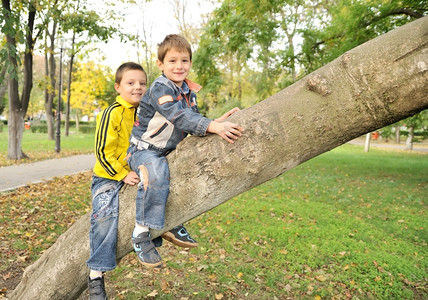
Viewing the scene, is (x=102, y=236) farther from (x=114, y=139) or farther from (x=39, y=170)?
(x=39, y=170)

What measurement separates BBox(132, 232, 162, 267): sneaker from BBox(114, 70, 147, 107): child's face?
1.00 m

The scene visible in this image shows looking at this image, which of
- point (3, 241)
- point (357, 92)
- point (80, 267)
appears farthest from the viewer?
point (3, 241)

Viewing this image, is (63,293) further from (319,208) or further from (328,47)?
(328,47)

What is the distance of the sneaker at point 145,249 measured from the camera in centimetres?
204

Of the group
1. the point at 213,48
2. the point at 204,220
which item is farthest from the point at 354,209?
the point at 213,48

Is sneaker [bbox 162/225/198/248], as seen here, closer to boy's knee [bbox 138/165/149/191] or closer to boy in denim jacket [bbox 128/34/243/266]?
boy in denim jacket [bbox 128/34/243/266]

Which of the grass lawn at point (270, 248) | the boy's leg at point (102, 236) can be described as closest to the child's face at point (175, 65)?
the boy's leg at point (102, 236)

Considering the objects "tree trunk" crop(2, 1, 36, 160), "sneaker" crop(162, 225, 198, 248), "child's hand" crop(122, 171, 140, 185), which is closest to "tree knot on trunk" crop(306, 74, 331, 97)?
"child's hand" crop(122, 171, 140, 185)

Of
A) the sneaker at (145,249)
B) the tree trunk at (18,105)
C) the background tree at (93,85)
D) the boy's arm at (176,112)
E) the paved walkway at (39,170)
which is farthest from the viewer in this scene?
the background tree at (93,85)

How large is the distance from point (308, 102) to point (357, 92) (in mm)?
238

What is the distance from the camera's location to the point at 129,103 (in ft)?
8.28

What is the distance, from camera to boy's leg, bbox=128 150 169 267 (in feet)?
6.45

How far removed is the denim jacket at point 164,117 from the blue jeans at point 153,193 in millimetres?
155

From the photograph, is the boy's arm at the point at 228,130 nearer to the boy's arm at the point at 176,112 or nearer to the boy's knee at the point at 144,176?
Answer: the boy's arm at the point at 176,112
